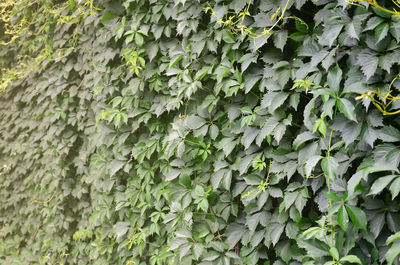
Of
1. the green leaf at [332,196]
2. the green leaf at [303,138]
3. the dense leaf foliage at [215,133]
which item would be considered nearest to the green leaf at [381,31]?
the dense leaf foliage at [215,133]

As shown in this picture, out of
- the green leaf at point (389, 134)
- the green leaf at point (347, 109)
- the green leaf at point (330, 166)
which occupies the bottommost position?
the green leaf at point (330, 166)

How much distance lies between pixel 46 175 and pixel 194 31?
207 centimetres

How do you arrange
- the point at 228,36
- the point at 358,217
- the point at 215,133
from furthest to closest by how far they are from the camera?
the point at 215,133 < the point at 228,36 < the point at 358,217

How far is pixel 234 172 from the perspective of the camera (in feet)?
6.22

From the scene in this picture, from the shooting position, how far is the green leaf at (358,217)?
132 cm

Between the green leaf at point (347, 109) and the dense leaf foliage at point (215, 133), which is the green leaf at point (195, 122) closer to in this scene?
the dense leaf foliage at point (215, 133)

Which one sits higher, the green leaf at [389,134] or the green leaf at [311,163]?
the green leaf at [389,134]

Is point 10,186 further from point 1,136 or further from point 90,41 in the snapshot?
point 90,41

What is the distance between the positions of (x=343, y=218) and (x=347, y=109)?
390 millimetres

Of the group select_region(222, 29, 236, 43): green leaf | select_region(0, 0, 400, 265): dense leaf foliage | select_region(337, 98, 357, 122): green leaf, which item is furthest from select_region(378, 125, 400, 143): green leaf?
select_region(222, 29, 236, 43): green leaf

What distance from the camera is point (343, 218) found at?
4.36 feet

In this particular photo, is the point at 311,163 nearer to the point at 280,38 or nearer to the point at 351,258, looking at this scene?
the point at 351,258

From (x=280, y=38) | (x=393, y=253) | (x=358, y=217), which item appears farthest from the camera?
(x=280, y=38)

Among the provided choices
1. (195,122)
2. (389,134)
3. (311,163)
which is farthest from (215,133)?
(389,134)
